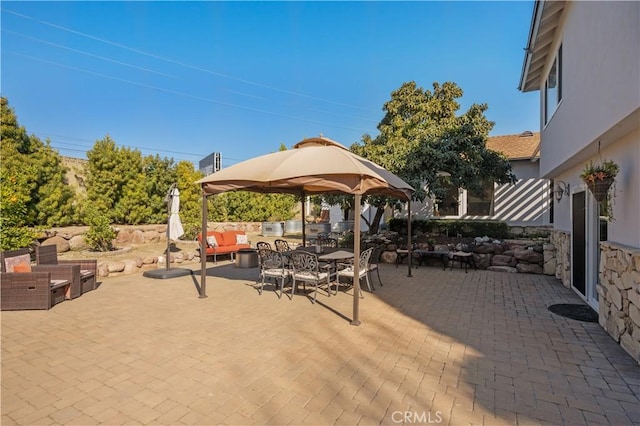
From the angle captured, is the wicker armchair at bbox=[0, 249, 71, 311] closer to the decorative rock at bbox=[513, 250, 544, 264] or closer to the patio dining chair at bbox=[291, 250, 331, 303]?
the patio dining chair at bbox=[291, 250, 331, 303]

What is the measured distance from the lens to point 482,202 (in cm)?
1584

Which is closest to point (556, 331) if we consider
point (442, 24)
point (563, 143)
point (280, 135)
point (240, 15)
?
point (563, 143)

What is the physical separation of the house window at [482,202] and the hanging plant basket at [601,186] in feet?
37.8

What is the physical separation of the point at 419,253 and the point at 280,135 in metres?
15.4

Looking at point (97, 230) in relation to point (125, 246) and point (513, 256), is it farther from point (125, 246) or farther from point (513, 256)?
point (513, 256)

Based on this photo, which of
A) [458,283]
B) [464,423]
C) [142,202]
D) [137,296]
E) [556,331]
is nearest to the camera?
[464,423]

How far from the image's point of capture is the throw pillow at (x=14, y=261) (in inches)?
221

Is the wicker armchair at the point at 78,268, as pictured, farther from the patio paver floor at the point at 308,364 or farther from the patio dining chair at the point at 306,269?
the patio dining chair at the point at 306,269

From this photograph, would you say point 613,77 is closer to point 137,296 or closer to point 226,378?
point 226,378

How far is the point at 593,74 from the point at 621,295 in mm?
3090

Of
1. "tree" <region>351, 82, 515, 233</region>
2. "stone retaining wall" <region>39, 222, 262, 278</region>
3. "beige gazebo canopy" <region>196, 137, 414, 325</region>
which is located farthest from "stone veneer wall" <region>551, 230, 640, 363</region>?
"stone retaining wall" <region>39, 222, 262, 278</region>

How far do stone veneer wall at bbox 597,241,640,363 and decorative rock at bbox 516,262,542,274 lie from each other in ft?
14.7

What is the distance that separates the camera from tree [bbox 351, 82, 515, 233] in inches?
415

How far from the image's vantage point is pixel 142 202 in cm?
1320
